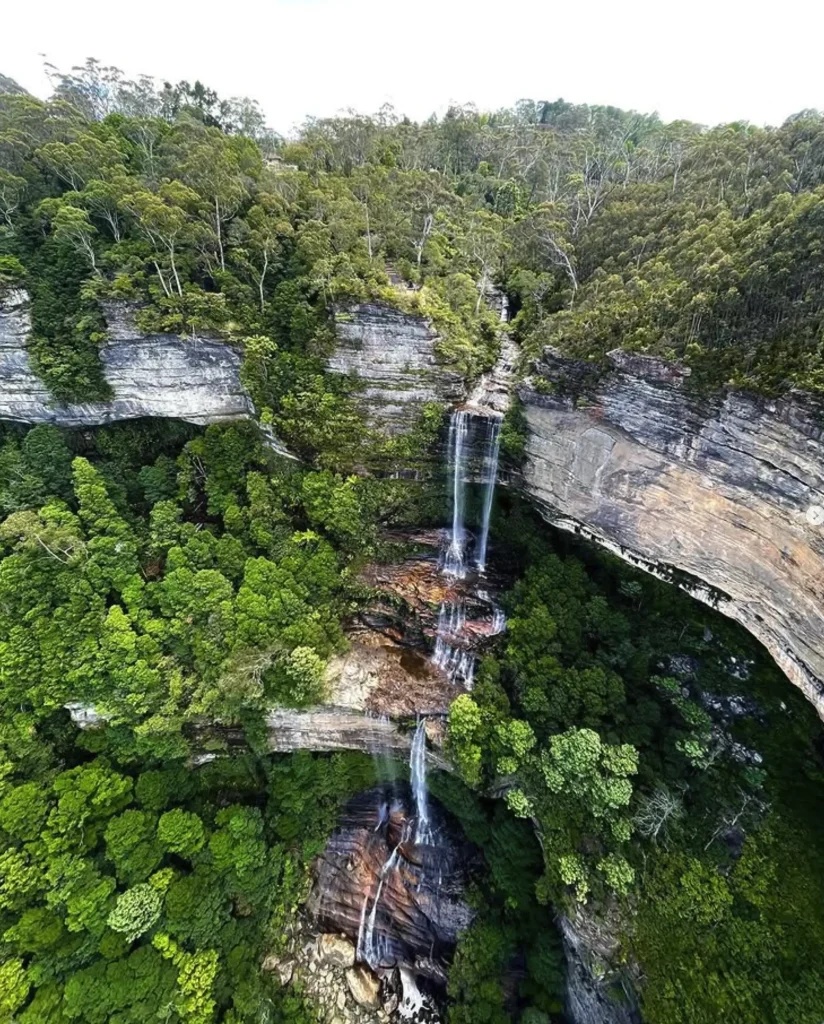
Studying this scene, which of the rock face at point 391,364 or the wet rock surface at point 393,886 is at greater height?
the rock face at point 391,364

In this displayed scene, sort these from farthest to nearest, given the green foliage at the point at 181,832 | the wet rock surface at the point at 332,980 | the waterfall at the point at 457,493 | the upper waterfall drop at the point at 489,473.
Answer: the waterfall at the point at 457,493
the upper waterfall drop at the point at 489,473
the wet rock surface at the point at 332,980
the green foliage at the point at 181,832

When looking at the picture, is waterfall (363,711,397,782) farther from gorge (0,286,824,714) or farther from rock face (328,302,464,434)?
rock face (328,302,464,434)

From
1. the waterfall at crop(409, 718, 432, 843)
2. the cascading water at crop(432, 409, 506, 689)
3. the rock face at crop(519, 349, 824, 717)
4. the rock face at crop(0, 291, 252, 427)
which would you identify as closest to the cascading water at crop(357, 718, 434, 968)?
the waterfall at crop(409, 718, 432, 843)

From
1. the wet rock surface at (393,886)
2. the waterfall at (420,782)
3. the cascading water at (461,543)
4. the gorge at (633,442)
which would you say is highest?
the gorge at (633,442)

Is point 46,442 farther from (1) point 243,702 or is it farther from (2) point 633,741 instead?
(2) point 633,741

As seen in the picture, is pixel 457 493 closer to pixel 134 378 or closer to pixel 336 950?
pixel 134 378

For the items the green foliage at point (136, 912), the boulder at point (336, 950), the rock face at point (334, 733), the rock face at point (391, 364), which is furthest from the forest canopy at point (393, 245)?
the boulder at point (336, 950)

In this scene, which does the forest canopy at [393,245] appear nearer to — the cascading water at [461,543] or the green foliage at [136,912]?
the cascading water at [461,543]
